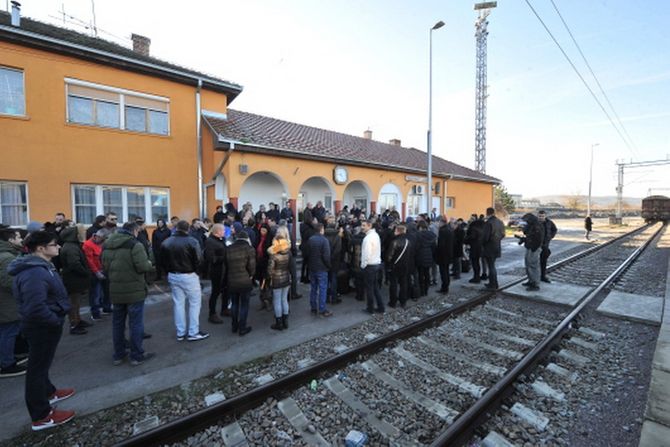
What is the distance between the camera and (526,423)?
10.3 ft

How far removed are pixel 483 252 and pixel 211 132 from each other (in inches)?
403

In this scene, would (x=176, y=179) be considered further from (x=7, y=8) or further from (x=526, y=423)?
(x=526, y=423)

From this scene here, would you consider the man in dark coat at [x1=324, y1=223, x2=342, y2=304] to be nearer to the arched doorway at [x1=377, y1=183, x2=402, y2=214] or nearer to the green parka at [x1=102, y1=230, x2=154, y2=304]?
the green parka at [x1=102, y1=230, x2=154, y2=304]

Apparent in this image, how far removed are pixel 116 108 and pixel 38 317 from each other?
9740mm

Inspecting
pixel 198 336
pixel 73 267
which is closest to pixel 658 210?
pixel 198 336

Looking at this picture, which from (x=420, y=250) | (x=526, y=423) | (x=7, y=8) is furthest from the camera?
(x=7, y=8)

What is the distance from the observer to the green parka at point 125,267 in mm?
4258

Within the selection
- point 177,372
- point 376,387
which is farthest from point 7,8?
point 376,387

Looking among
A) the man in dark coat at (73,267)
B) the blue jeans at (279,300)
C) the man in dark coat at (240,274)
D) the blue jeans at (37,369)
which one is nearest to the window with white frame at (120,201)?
the man in dark coat at (73,267)

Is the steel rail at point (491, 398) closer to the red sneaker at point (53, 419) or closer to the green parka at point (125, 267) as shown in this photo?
the red sneaker at point (53, 419)

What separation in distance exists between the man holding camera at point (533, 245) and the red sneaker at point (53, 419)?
9307 millimetres

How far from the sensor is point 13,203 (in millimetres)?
8711

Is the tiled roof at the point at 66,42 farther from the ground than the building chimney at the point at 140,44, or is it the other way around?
the building chimney at the point at 140,44

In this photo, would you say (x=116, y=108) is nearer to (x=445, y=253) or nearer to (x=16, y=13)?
(x=16, y=13)
